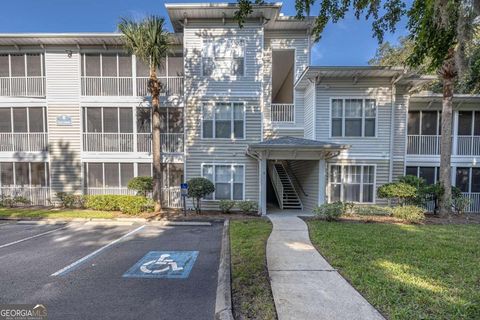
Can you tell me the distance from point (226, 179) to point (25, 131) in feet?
37.4

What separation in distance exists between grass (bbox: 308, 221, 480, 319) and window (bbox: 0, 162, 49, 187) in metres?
14.4

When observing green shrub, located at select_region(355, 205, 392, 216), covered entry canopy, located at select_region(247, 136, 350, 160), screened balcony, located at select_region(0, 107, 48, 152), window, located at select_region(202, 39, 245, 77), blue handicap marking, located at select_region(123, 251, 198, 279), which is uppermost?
window, located at select_region(202, 39, 245, 77)

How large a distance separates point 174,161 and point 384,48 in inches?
1013

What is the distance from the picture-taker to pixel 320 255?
555cm

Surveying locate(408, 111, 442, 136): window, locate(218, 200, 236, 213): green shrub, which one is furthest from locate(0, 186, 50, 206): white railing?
locate(408, 111, 442, 136): window

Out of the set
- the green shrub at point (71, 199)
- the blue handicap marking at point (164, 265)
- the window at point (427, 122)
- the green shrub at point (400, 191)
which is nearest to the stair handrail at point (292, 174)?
the green shrub at point (400, 191)

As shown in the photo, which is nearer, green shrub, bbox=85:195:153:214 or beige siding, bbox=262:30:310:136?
green shrub, bbox=85:195:153:214

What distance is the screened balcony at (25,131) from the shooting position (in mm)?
13211

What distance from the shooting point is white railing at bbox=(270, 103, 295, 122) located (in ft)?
43.7

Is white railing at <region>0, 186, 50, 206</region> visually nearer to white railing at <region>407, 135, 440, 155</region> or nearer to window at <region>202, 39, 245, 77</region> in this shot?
window at <region>202, 39, 245, 77</region>

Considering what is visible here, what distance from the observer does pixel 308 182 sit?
1237cm

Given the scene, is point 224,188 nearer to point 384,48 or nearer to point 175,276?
point 175,276

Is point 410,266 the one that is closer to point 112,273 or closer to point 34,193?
point 112,273

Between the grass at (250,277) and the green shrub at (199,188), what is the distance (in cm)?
401
